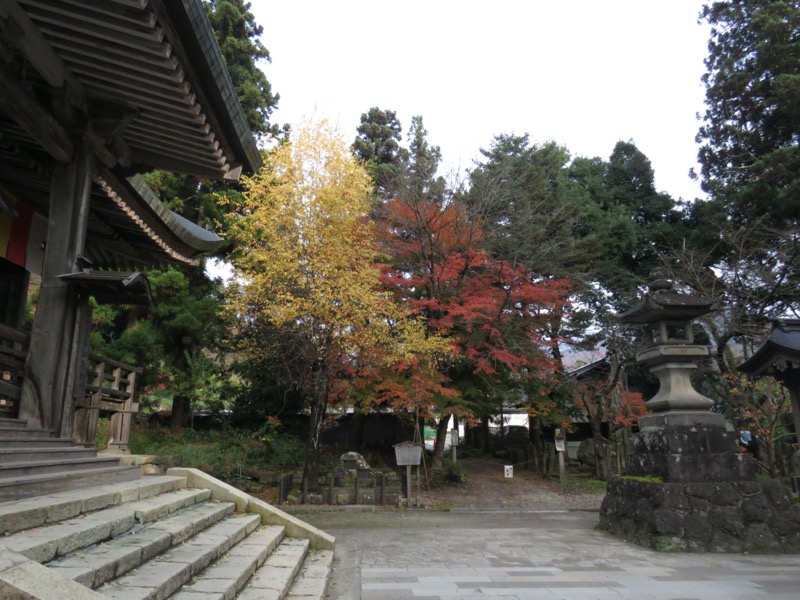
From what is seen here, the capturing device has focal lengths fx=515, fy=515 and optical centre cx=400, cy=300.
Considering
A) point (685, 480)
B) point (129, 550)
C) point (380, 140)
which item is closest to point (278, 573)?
point (129, 550)

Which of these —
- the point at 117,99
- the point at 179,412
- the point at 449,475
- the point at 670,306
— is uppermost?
the point at 117,99

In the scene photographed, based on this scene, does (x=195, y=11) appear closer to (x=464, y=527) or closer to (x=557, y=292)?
(x=464, y=527)

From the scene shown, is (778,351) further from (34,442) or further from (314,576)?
(34,442)

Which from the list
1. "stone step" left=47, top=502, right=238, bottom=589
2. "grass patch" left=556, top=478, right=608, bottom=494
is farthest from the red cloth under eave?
Answer: "grass patch" left=556, top=478, right=608, bottom=494

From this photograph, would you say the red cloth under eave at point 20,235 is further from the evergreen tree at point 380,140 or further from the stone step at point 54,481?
the evergreen tree at point 380,140

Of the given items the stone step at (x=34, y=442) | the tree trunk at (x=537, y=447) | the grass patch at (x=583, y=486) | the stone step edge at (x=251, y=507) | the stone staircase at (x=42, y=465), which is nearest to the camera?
the stone staircase at (x=42, y=465)

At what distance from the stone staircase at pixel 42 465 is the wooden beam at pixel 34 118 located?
2.66m

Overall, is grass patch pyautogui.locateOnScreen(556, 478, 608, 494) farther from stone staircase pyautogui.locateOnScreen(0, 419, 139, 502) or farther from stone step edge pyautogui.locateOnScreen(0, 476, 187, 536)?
stone staircase pyautogui.locateOnScreen(0, 419, 139, 502)

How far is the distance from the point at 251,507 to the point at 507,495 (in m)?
10.2

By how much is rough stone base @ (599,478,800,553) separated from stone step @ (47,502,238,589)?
21.9 ft

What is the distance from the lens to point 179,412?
54.1ft

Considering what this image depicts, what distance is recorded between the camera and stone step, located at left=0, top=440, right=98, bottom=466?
4082 millimetres

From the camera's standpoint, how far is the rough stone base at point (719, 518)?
25.7 feet

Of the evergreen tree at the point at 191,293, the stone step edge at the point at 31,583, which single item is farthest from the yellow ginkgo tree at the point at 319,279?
the stone step edge at the point at 31,583
